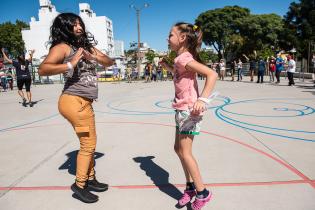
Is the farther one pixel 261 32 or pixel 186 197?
pixel 261 32

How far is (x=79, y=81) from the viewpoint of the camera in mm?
2922

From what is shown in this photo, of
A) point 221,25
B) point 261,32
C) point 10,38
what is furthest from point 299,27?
point 10,38

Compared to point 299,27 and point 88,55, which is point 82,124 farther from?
point 299,27

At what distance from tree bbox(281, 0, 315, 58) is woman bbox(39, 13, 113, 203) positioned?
38.6m

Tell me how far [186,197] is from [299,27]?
41.0m

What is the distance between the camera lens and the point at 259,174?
3539 millimetres

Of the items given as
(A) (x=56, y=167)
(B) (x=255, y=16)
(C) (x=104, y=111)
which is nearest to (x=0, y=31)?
(B) (x=255, y=16)

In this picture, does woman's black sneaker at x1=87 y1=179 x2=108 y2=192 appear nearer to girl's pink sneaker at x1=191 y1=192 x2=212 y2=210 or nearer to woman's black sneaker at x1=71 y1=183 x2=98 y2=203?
woman's black sneaker at x1=71 y1=183 x2=98 y2=203

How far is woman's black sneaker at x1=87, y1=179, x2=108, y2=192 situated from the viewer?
3240mm

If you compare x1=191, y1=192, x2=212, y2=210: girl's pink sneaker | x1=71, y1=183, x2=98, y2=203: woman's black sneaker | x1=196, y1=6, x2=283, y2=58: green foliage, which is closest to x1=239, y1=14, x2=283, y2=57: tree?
x1=196, y1=6, x2=283, y2=58: green foliage

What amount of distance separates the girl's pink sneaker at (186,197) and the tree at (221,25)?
4244cm

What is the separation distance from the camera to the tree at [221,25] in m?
44.0

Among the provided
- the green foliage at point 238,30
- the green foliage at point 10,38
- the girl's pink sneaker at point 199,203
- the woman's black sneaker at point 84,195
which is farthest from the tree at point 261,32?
the green foliage at point 10,38

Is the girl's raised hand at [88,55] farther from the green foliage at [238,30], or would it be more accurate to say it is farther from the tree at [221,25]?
the tree at [221,25]
